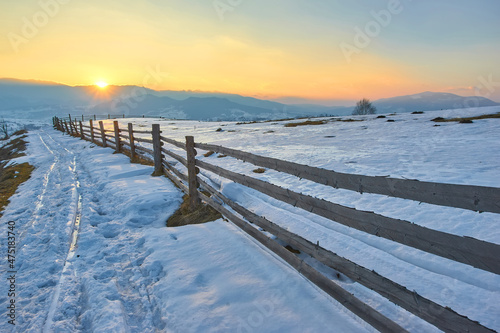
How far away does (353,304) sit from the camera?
2562 mm

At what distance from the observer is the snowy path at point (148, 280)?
2748 mm

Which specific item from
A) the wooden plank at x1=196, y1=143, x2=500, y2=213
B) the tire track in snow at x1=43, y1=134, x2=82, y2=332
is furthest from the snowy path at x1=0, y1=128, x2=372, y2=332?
the wooden plank at x1=196, y1=143, x2=500, y2=213

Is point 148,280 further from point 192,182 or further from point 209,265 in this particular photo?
point 192,182

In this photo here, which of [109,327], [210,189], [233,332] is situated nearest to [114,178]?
[210,189]

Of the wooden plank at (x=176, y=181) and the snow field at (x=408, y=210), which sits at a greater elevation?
the snow field at (x=408, y=210)

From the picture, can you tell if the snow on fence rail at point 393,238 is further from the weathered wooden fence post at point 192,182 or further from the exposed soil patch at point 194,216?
the weathered wooden fence post at point 192,182

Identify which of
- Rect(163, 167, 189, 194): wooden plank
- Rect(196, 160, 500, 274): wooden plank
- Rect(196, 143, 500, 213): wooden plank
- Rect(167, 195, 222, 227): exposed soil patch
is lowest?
Rect(167, 195, 222, 227): exposed soil patch

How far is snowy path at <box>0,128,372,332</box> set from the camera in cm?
275

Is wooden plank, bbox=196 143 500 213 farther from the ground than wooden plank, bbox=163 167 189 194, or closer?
farther from the ground

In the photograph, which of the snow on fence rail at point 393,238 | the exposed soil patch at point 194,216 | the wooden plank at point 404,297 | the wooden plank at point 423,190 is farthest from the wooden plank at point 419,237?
the exposed soil patch at point 194,216

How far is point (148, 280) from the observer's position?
352 cm

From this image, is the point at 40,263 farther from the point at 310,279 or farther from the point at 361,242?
the point at 361,242

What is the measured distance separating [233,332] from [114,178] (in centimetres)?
818

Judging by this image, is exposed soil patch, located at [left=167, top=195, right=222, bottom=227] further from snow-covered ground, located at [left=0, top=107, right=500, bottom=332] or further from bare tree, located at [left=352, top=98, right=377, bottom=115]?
bare tree, located at [left=352, top=98, right=377, bottom=115]
